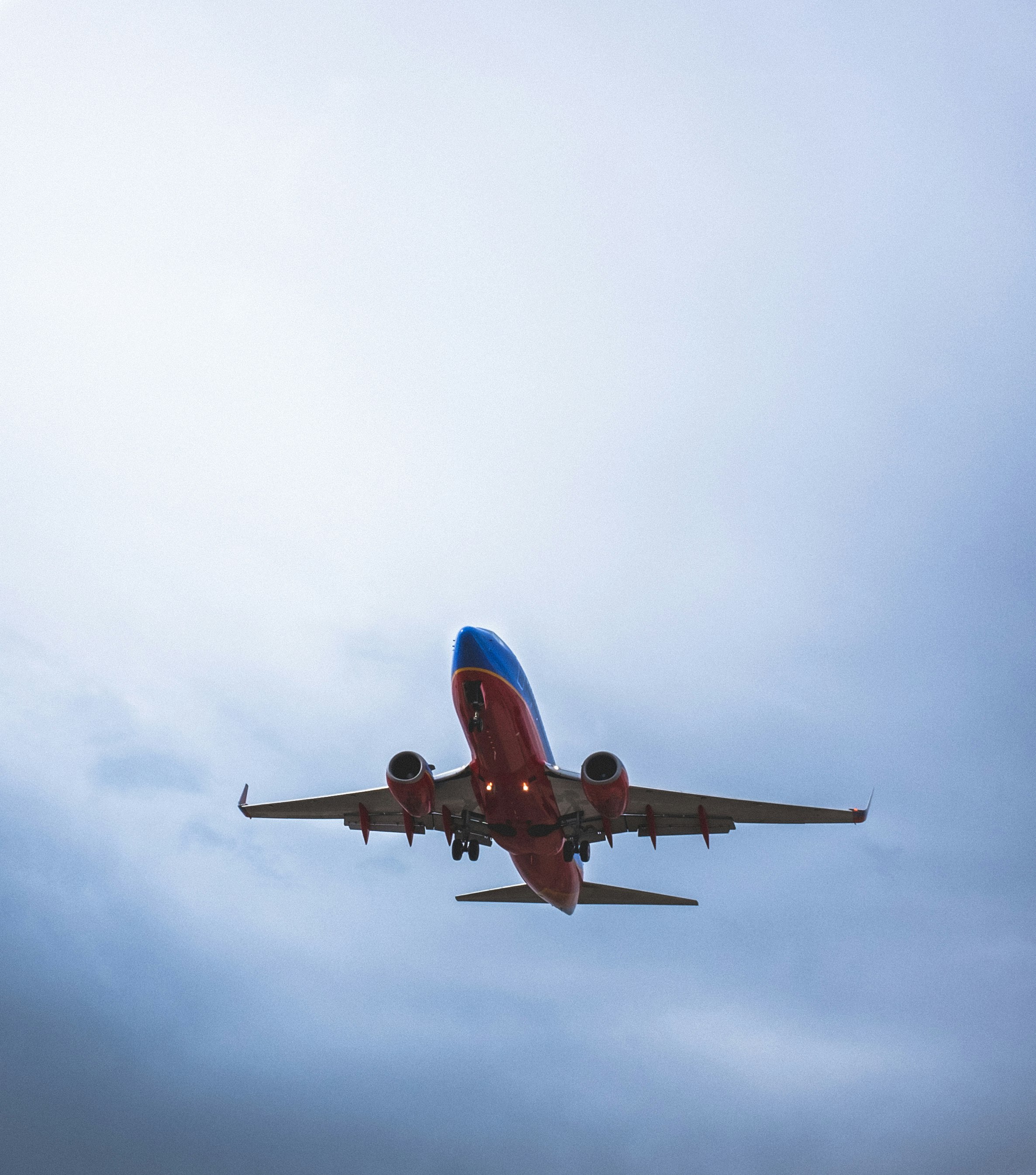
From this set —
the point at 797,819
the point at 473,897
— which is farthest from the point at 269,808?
the point at 797,819

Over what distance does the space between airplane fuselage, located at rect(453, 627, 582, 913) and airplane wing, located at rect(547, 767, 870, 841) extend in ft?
2.83

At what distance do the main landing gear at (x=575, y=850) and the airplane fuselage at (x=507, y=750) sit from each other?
170mm

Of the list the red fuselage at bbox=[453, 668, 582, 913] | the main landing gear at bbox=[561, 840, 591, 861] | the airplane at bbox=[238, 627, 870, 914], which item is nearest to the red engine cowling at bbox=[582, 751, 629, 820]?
the airplane at bbox=[238, 627, 870, 914]

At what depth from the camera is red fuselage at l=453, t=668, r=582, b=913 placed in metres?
26.1

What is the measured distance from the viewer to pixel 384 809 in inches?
1319

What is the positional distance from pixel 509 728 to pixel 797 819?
10.8m

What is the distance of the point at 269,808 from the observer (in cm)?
3322

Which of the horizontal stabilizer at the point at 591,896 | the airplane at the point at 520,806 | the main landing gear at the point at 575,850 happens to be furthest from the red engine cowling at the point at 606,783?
the horizontal stabilizer at the point at 591,896

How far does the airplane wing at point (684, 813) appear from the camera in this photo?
29766mm

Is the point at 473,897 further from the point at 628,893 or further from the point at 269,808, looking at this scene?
the point at 269,808

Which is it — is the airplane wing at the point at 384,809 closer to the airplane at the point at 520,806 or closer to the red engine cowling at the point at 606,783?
the airplane at the point at 520,806

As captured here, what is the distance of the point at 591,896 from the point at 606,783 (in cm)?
1194

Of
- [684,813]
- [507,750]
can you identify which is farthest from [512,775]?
[684,813]

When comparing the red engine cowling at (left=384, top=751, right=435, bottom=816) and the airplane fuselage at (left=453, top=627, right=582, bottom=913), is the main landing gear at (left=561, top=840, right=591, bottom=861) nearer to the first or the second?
the airplane fuselage at (left=453, top=627, right=582, bottom=913)
